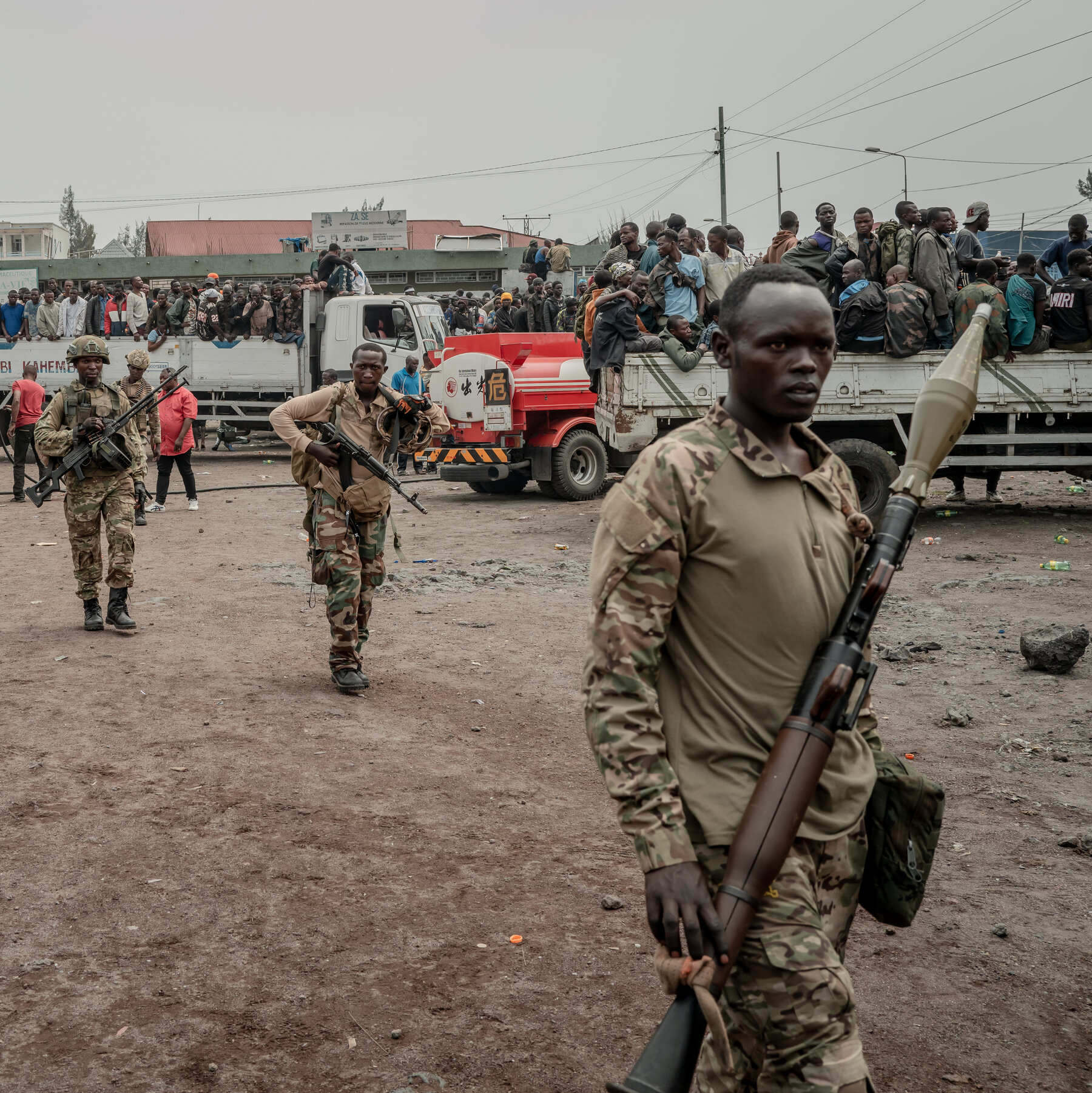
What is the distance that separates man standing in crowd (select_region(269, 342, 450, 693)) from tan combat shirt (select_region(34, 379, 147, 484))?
201 cm

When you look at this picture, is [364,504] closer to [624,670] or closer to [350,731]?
[350,731]

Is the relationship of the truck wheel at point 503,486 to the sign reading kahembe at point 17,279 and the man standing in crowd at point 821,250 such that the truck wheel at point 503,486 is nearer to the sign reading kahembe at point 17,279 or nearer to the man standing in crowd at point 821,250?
the man standing in crowd at point 821,250

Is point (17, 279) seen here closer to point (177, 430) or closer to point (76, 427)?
point (177, 430)

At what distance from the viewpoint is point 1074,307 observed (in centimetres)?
1156

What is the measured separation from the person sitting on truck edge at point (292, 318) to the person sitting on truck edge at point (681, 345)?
9.51m

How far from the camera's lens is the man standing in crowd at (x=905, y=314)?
11438 mm

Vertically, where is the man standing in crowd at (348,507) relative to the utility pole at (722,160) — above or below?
below

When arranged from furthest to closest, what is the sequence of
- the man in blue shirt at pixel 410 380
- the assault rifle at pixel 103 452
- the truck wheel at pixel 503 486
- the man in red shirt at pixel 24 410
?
the man in blue shirt at pixel 410 380
the truck wheel at pixel 503 486
the man in red shirt at pixel 24 410
the assault rifle at pixel 103 452

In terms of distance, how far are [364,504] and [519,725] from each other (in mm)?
1525

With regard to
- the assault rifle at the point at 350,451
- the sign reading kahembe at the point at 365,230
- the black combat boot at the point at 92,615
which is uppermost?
the sign reading kahembe at the point at 365,230

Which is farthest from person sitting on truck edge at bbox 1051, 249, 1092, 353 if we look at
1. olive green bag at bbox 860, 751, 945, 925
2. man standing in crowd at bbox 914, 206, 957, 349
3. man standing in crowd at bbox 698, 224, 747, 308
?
olive green bag at bbox 860, 751, 945, 925

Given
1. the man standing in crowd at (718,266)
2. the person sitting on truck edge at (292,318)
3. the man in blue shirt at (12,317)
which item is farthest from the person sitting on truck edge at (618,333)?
the man in blue shirt at (12,317)

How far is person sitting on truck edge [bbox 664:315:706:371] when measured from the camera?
1167 centimetres

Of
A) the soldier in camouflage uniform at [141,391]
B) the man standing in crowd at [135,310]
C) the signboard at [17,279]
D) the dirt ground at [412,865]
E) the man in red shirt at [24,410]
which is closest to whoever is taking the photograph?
the dirt ground at [412,865]
